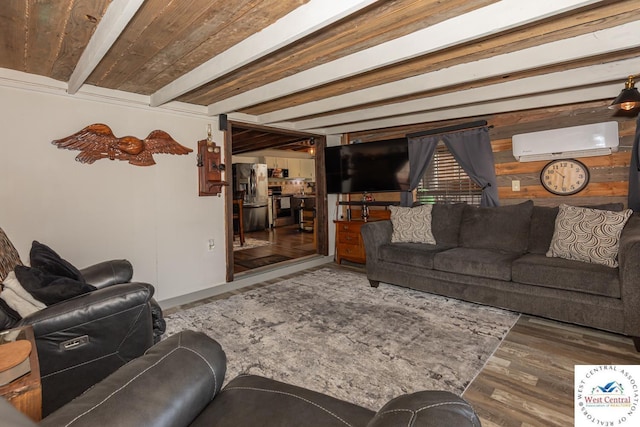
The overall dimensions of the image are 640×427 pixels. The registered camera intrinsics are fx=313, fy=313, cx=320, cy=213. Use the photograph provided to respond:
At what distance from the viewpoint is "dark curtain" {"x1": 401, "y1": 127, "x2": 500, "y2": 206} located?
398cm

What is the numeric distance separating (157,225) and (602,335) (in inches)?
170

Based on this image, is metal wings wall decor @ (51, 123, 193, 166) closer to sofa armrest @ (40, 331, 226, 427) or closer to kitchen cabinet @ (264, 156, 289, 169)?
sofa armrest @ (40, 331, 226, 427)

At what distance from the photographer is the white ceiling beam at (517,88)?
2.64 m

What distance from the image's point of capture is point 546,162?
3.69 meters

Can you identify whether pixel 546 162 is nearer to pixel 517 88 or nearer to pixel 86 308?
pixel 517 88

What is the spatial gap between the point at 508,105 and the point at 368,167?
6.58ft

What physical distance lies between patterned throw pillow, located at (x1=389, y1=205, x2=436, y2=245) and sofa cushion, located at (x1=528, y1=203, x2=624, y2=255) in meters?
1.04

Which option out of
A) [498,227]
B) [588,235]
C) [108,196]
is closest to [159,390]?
[108,196]

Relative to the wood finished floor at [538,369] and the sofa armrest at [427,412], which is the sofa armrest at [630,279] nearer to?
the wood finished floor at [538,369]

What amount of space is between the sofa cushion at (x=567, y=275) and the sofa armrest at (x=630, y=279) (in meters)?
0.08

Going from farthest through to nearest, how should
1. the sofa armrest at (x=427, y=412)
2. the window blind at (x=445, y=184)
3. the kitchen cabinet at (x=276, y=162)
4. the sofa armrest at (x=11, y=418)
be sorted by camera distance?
the kitchen cabinet at (x=276, y=162)
the window blind at (x=445, y=184)
the sofa armrest at (x=427, y=412)
the sofa armrest at (x=11, y=418)

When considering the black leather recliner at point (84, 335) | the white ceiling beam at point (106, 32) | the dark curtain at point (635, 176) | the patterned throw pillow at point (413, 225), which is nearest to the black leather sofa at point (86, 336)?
the black leather recliner at point (84, 335)

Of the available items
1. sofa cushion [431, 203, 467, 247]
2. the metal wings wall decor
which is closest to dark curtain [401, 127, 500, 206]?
sofa cushion [431, 203, 467, 247]

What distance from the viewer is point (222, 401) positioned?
44.0 inches
